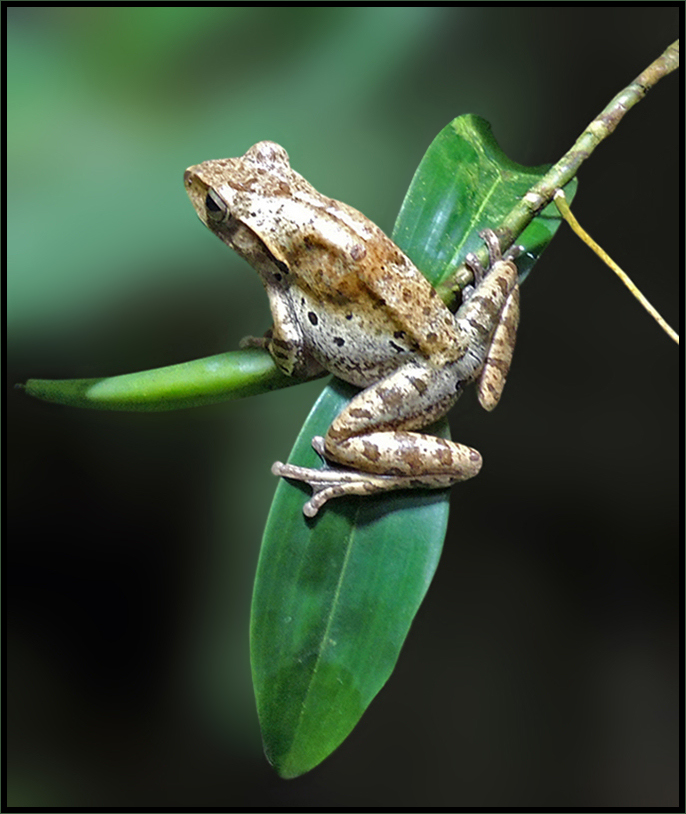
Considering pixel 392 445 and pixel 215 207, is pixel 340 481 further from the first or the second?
pixel 215 207

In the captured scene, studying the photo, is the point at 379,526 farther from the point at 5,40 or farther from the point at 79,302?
the point at 5,40

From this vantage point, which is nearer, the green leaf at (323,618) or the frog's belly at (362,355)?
the green leaf at (323,618)

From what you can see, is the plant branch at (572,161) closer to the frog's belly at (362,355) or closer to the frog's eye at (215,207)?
the frog's belly at (362,355)

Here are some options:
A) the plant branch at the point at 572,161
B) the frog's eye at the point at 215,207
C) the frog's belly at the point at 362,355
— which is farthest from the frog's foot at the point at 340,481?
the frog's eye at the point at 215,207

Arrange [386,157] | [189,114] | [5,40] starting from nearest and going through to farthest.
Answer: [5,40] < [189,114] < [386,157]

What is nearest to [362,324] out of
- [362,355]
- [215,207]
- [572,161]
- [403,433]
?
[362,355]

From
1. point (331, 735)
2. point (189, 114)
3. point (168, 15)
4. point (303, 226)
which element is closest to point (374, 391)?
point (303, 226)

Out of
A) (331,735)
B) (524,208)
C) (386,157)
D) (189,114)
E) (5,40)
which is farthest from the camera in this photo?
(386,157)
